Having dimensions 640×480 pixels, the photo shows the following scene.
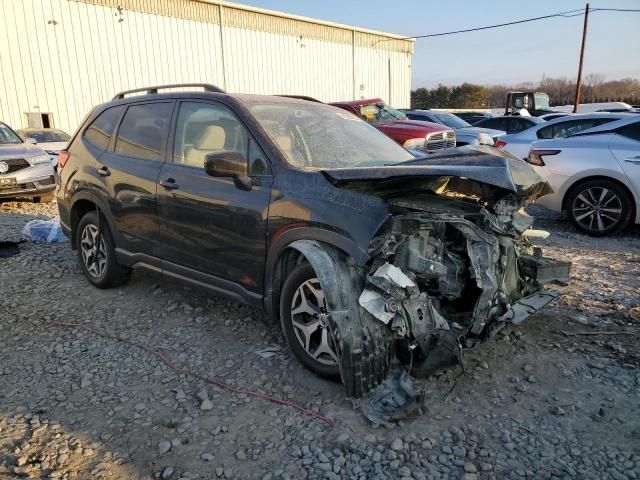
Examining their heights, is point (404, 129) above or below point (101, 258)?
above

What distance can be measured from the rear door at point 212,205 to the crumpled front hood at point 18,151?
261 inches

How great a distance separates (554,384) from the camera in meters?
3.21

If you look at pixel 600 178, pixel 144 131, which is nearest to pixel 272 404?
pixel 144 131

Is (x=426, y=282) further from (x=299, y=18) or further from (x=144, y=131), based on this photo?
(x=299, y=18)

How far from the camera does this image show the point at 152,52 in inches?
806

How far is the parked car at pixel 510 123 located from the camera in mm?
14500

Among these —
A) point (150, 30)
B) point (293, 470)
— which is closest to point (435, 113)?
point (150, 30)

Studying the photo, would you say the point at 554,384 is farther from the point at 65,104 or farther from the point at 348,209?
the point at 65,104

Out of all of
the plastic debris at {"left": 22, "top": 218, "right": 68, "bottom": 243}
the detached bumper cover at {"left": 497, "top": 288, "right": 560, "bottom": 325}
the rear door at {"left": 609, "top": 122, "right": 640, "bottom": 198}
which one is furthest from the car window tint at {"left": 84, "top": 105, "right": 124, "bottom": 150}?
the rear door at {"left": 609, "top": 122, "right": 640, "bottom": 198}

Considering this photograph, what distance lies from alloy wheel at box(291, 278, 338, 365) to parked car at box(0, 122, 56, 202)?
Answer: 7862 millimetres

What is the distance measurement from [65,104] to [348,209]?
61.8ft

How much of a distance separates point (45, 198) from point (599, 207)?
947 cm

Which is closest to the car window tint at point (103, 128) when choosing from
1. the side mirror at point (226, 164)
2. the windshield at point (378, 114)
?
the side mirror at point (226, 164)

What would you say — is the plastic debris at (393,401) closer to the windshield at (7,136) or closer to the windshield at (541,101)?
the windshield at (7,136)
